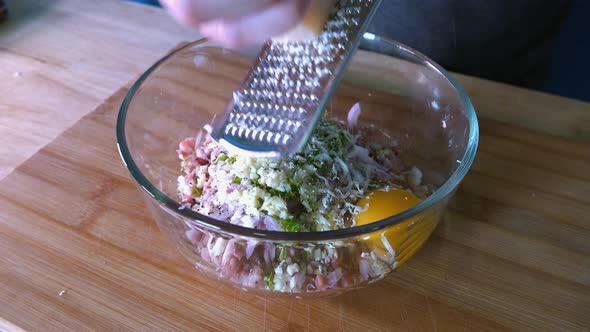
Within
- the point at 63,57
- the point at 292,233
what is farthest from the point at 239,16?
the point at 63,57

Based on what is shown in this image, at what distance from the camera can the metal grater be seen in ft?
2.60

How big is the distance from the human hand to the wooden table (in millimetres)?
578

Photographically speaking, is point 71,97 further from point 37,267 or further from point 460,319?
point 460,319

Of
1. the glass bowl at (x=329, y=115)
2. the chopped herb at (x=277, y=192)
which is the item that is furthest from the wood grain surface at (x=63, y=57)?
the chopped herb at (x=277, y=192)

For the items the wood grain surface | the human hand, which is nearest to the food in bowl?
the human hand

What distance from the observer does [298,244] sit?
82 cm

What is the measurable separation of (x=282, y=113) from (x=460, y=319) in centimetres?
57

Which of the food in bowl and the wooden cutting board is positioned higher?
the food in bowl

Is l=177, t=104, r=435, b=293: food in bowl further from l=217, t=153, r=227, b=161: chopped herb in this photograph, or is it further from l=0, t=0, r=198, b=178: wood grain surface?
l=0, t=0, r=198, b=178: wood grain surface

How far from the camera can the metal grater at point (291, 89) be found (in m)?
0.79

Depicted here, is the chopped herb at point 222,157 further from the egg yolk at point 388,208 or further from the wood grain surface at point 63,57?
the wood grain surface at point 63,57

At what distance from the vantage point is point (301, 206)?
3.36ft

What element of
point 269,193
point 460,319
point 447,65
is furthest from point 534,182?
point 269,193

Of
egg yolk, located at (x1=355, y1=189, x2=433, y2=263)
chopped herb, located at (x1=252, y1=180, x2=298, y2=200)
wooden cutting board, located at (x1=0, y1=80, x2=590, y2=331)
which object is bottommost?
wooden cutting board, located at (x1=0, y1=80, x2=590, y2=331)
